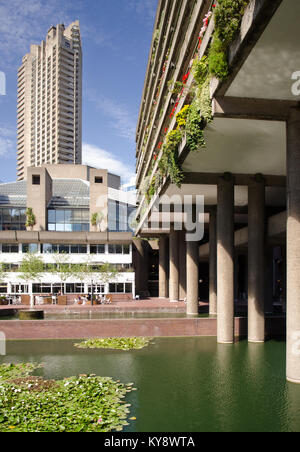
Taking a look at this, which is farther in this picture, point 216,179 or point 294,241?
point 216,179

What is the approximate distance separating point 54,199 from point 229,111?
158ft

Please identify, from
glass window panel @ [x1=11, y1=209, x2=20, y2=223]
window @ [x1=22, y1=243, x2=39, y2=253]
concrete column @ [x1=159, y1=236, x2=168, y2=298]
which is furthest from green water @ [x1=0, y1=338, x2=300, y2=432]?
glass window panel @ [x1=11, y1=209, x2=20, y2=223]

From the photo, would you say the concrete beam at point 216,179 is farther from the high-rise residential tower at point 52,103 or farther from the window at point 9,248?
the high-rise residential tower at point 52,103

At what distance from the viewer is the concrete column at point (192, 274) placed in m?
34.1

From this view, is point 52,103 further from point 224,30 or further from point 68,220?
point 224,30

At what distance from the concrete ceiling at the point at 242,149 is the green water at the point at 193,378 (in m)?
9.29

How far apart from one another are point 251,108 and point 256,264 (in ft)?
34.6

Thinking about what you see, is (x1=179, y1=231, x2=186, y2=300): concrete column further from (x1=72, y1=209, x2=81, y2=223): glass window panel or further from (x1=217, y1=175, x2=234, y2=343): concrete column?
(x1=217, y1=175, x2=234, y2=343): concrete column

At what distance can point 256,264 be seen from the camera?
76.3ft

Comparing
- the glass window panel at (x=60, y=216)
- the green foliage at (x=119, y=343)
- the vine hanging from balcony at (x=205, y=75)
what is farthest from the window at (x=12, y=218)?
the vine hanging from balcony at (x=205, y=75)

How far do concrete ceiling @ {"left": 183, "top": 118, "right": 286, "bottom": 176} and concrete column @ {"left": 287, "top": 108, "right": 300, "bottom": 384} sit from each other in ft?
5.24

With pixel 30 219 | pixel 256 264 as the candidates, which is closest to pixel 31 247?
pixel 30 219

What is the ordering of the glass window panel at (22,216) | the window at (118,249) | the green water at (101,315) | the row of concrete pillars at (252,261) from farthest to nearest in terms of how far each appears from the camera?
the glass window panel at (22,216) < the window at (118,249) < the green water at (101,315) < the row of concrete pillars at (252,261)

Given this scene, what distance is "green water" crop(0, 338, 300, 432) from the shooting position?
1163 cm
